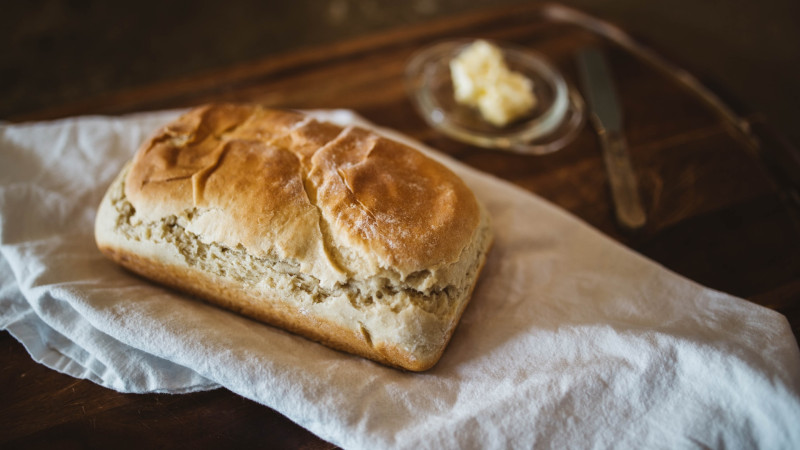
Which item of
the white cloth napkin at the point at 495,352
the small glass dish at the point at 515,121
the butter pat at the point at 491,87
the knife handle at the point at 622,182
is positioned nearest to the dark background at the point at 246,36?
the small glass dish at the point at 515,121

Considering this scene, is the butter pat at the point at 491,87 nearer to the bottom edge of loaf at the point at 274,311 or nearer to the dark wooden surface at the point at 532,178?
the dark wooden surface at the point at 532,178

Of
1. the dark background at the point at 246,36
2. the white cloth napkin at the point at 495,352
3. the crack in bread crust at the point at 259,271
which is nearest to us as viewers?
the white cloth napkin at the point at 495,352

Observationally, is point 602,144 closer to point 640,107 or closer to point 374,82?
point 640,107

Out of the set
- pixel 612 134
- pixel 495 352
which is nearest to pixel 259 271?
pixel 495 352

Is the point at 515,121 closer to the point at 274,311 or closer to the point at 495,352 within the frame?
the point at 495,352

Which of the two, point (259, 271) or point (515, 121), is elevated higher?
point (259, 271)

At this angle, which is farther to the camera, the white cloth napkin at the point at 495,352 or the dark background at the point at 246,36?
the dark background at the point at 246,36

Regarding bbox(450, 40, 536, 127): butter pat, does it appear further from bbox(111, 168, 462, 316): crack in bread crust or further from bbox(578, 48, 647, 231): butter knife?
bbox(111, 168, 462, 316): crack in bread crust
